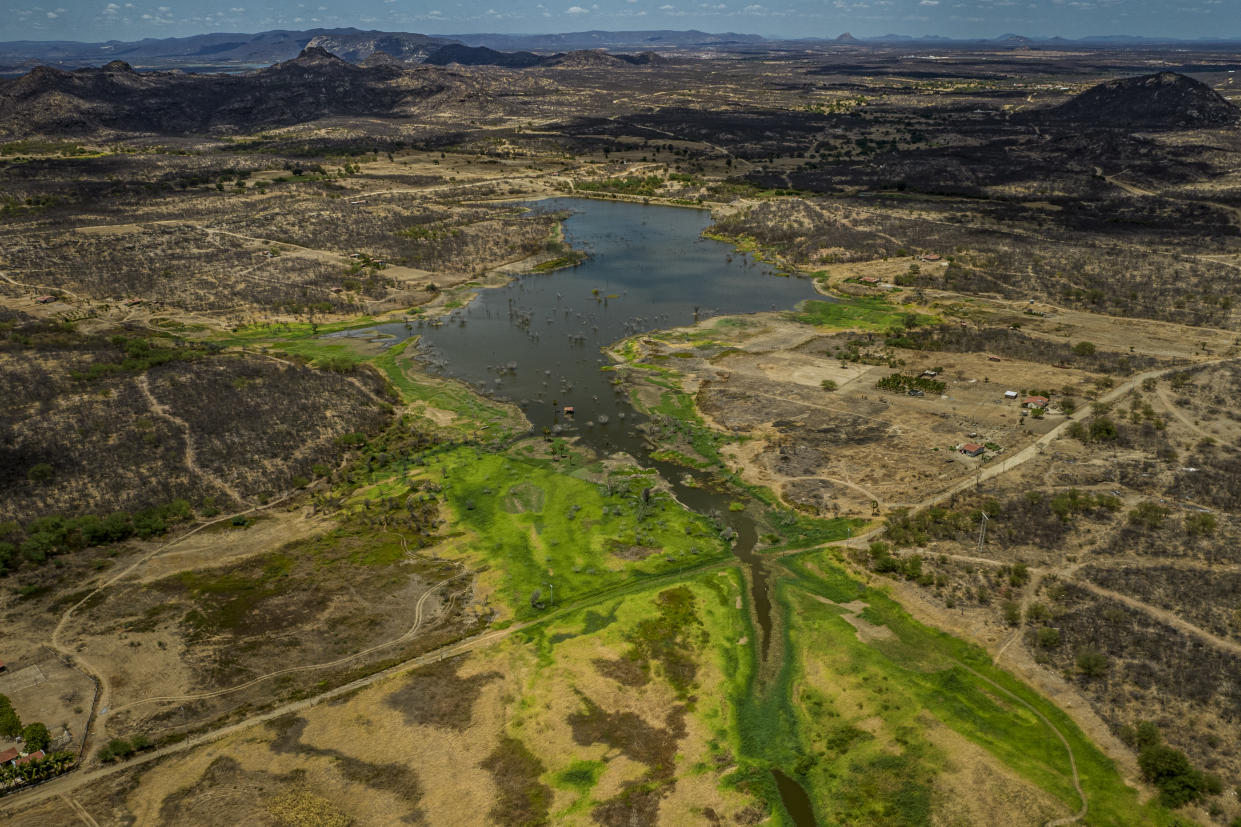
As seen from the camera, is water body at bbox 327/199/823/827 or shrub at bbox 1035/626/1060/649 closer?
shrub at bbox 1035/626/1060/649

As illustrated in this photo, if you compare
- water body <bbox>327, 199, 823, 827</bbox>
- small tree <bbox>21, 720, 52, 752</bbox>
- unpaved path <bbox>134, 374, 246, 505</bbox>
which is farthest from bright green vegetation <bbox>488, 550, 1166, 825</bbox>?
unpaved path <bbox>134, 374, 246, 505</bbox>

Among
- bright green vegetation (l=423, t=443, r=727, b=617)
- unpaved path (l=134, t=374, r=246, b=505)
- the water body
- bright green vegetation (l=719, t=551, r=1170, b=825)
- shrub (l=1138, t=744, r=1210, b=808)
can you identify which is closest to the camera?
shrub (l=1138, t=744, r=1210, b=808)

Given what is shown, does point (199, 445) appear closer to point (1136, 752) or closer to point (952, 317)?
point (1136, 752)

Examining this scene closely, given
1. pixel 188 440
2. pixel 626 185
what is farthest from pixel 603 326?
pixel 626 185

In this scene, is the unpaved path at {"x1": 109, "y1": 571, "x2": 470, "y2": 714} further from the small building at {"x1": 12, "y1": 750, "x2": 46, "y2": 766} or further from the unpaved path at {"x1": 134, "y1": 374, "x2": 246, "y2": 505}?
the unpaved path at {"x1": 134, "y1": 374, "x2": 246, "y2": 505}

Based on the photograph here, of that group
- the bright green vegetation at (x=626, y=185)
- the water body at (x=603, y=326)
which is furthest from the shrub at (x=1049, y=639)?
the bright green vegetation at (x=626, y=185)

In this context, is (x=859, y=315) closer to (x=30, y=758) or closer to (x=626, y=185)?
(x=30, y=758)
